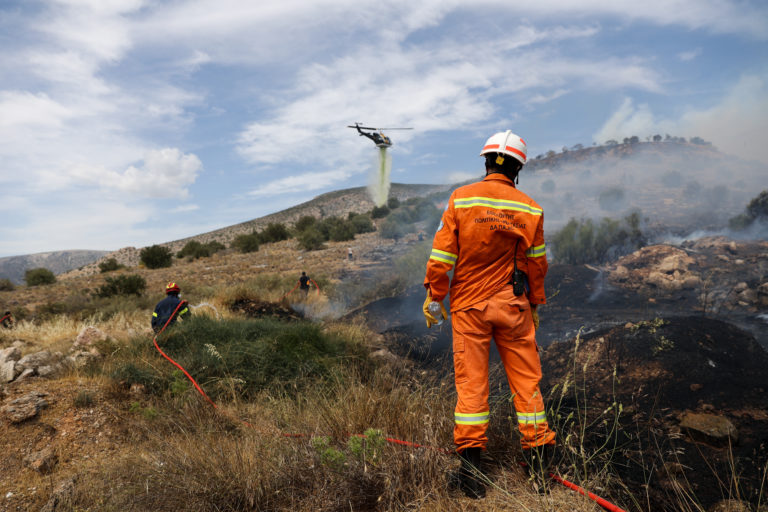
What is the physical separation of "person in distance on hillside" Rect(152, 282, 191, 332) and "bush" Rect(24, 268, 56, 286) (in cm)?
2164

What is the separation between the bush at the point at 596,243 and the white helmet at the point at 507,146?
11361mm

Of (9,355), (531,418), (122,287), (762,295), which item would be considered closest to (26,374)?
(9,355)

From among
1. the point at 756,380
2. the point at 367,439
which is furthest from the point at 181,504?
the point at 756,380

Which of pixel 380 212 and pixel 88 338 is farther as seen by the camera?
pixel 380 212

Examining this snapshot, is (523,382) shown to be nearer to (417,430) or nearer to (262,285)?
(417,430)

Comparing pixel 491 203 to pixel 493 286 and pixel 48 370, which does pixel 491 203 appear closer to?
pixel 493 286

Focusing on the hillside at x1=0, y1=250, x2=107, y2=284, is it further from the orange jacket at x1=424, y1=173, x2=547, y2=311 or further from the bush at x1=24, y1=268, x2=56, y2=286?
the orange jacket at x1=424, y1=173, x2=547, y2=311

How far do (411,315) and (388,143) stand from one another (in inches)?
590

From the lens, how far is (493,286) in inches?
114

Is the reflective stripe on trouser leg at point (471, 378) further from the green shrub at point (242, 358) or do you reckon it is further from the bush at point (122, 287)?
the bush at point (122, 287)

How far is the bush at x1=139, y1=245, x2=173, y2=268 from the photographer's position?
2603 cm

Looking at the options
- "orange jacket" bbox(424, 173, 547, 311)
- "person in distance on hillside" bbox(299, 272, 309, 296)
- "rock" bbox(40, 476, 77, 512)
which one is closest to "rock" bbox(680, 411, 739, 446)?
"orange jacket" bbox(424, 173, 547, 311)

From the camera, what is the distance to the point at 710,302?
786cm

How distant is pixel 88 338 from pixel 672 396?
25.9 feet
